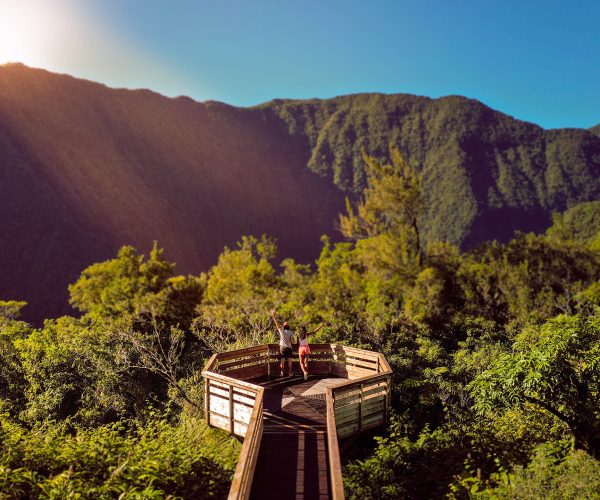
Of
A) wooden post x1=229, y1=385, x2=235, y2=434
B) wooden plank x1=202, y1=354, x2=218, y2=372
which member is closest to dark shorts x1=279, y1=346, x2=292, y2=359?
wooden plank x1=202, y1=354, x2=218, y2=372

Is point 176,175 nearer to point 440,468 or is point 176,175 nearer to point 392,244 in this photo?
point 392,244

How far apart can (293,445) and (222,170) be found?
11697cm

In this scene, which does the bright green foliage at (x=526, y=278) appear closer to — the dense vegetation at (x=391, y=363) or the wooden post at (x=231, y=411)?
the dense vegetation at (x=391, y=363)

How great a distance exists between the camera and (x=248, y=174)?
12638cm

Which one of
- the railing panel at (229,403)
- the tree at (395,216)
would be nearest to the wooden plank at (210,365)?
the railing panel at (229,403)

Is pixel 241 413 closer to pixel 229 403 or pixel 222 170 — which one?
pixel 229 403

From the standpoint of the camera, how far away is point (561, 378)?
8609 mm

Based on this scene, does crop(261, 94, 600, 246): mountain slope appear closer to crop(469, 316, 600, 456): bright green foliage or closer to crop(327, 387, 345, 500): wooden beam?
crop(469, 316, 600, 456): bright green foliage

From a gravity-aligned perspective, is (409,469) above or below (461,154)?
below

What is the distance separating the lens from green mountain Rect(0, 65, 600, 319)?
7719cm

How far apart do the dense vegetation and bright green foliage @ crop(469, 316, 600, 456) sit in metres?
0.04

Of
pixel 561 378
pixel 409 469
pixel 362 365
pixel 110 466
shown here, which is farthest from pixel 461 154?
pixel 110 466

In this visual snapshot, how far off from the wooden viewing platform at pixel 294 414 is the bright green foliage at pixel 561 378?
247cm

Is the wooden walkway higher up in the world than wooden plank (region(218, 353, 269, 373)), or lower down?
lower down
